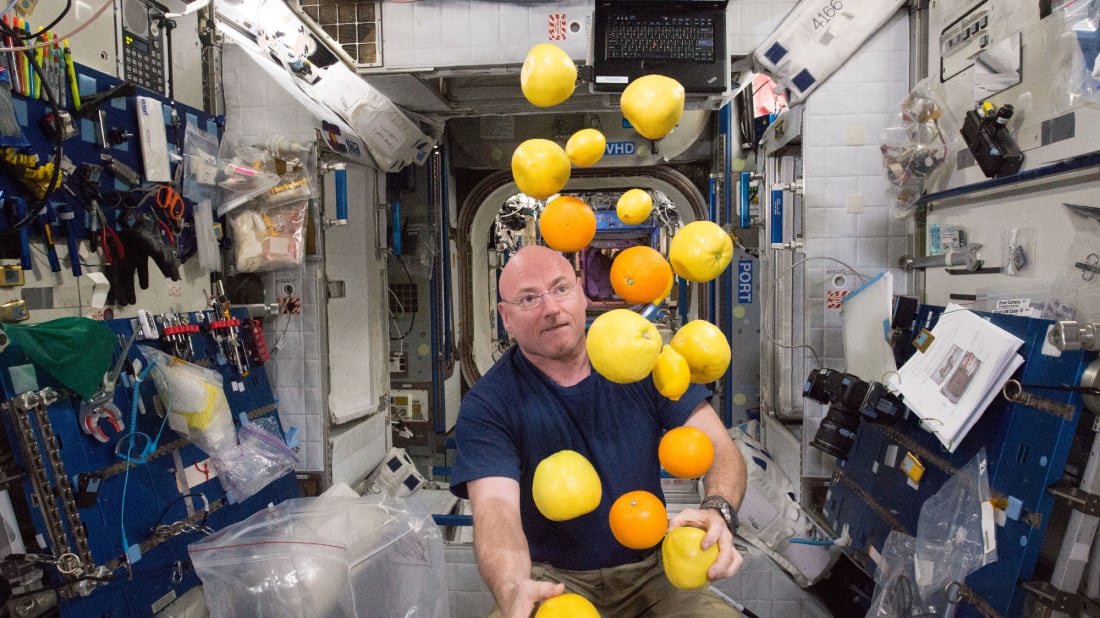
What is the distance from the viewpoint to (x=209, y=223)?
11.1 feet

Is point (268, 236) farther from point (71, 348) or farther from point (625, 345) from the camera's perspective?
point (625, 345)

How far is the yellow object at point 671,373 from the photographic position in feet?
4.33

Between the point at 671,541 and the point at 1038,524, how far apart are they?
4.37 ft

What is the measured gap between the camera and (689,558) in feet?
4.30

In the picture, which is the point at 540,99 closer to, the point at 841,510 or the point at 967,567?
the point at 967,567

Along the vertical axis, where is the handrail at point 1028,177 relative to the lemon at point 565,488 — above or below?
above

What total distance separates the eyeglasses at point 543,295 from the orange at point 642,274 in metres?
0.40

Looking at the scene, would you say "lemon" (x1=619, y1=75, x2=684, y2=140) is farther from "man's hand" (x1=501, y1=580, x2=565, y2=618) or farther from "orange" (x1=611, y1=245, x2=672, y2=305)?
"man's hand" (x1=501, y1=580, x2=565, y2=618)

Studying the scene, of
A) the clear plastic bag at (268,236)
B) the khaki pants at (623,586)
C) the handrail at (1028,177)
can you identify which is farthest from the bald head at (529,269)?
the clear plastic bag at (268,236)

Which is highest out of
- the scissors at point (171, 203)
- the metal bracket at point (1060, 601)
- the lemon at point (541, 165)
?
the scissors at point (171, 203)

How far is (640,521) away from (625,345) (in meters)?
0.47

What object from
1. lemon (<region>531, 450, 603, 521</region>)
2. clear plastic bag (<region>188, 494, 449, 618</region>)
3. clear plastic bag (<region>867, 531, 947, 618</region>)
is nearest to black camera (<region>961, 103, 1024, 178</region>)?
clear plastic bag (<region>867, 531, 947, 618</region>)

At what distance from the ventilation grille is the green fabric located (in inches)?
82.7

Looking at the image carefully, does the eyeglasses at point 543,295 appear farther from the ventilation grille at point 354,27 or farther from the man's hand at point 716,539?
the ventilation grille at point 354,27
